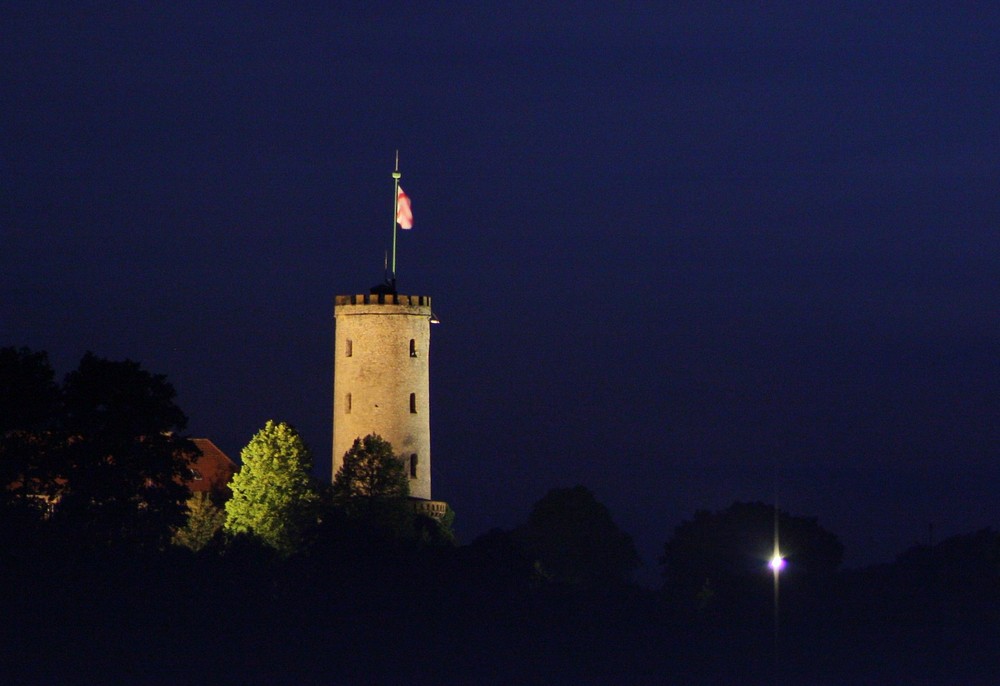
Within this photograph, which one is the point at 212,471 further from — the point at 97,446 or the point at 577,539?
the point at 97,446

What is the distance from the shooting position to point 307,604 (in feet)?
273

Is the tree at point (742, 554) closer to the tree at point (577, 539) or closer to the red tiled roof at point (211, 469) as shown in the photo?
the tree at point (577, 539)

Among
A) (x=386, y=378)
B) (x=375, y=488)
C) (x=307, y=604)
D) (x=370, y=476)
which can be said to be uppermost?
(x=386, y=378)

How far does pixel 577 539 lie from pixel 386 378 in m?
19.5

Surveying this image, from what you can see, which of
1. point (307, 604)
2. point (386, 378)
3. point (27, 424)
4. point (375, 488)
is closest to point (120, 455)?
point (27, 424)

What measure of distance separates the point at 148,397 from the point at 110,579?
1025 cm

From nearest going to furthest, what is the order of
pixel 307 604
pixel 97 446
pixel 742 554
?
1. pixel 307 604
2. pixel 97 446
3. pixel 742 554

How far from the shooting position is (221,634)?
76812 millimetres

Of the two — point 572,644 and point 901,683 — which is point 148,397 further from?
point 901,683

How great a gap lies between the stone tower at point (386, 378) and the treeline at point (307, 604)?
2995 millimetres

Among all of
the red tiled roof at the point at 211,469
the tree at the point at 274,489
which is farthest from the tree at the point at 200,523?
the red tiled roof at the point at 211,469

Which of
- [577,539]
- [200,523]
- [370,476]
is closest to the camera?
[200,523]

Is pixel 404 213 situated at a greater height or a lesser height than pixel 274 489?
greater

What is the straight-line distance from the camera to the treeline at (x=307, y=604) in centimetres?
7425
